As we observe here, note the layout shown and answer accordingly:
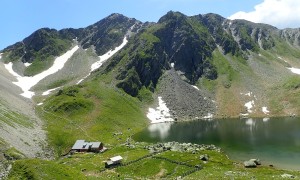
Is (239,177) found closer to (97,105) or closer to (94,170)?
(94,170)

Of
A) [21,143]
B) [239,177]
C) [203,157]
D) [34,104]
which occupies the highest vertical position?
[34,104]


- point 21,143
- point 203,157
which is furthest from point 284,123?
point 21,143

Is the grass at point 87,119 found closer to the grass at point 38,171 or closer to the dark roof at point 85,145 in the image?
the dark roof at point 85,145

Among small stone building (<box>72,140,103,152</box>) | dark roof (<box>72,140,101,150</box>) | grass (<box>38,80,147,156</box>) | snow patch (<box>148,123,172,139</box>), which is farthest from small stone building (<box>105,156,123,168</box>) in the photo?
snow patch (<box>148,123,172,139</box>)

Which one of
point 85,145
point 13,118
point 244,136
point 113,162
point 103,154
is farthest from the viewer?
point 13,118

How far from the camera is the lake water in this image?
3939 inches

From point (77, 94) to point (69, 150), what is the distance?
76.0 metres

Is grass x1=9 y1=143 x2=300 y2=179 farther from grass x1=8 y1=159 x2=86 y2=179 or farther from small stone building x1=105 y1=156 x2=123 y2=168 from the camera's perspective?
grass x1=8 y1=159 x2=86 y2=179

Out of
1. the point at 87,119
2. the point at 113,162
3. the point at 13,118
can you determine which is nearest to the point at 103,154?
the point at 113,162

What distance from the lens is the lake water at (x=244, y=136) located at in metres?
100

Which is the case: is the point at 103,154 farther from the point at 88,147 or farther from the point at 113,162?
the point at 113,162

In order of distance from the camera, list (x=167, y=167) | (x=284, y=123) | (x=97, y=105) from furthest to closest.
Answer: (x=97, y=105), (x=284, y=123), (x=167, y=167)

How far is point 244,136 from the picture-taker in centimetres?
13525

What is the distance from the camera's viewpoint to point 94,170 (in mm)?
88125
